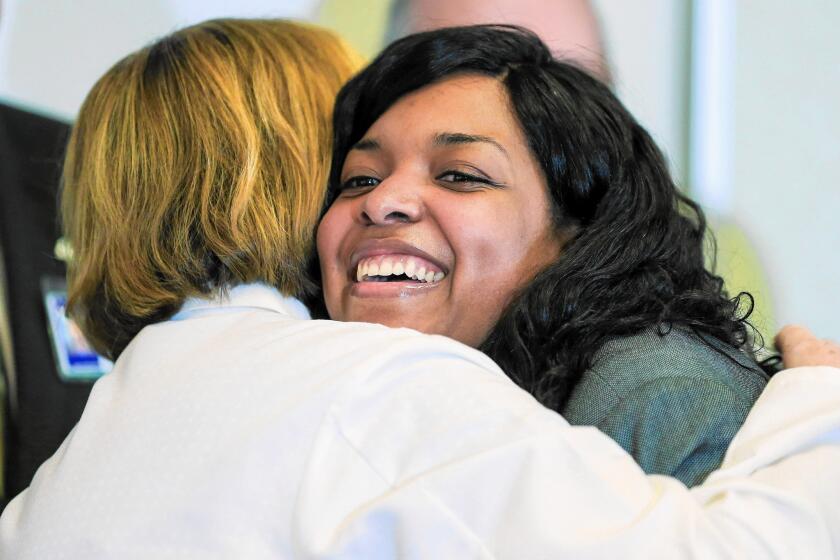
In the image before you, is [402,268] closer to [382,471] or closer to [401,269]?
[401,269]

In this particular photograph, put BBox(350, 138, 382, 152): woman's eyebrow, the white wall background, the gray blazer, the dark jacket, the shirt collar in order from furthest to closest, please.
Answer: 1. the white wall background
2. the dark jacket
3. BBox(350, 138, 382, 152): woman's eyebrow
4. the shirt collar
5. the gray blazer

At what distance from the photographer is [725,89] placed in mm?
2176

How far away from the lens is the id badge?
5.97ft

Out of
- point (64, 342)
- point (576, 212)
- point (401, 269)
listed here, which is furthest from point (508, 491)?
point (64, 342)

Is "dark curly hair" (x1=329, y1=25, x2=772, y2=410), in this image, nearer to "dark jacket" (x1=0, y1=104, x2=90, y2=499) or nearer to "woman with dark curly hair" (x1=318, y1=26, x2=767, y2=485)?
"woman with dark curly hair" (x1=318, y1=26, x2=767, y2=485)

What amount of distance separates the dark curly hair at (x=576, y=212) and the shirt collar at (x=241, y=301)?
23 centimetres

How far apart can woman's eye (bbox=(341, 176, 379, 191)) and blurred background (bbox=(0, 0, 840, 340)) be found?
0.84 meters

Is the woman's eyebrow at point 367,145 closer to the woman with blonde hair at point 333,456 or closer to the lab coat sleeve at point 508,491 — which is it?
the woman with blonde hair at point 333,456

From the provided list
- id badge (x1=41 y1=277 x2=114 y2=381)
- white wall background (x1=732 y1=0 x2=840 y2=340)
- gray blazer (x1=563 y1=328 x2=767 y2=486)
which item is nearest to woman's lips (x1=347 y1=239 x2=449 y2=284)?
gray blazer (x1=563 y1=328 x2=767 y2=486)

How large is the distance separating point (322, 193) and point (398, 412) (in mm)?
553

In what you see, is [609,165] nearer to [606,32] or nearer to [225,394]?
[225,394]

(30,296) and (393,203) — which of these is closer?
(393,203)

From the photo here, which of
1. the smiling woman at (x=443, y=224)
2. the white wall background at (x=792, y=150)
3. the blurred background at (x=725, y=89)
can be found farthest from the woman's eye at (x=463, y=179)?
the white wall background at (x=792, y=150)

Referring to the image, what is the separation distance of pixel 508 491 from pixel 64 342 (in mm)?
1179
